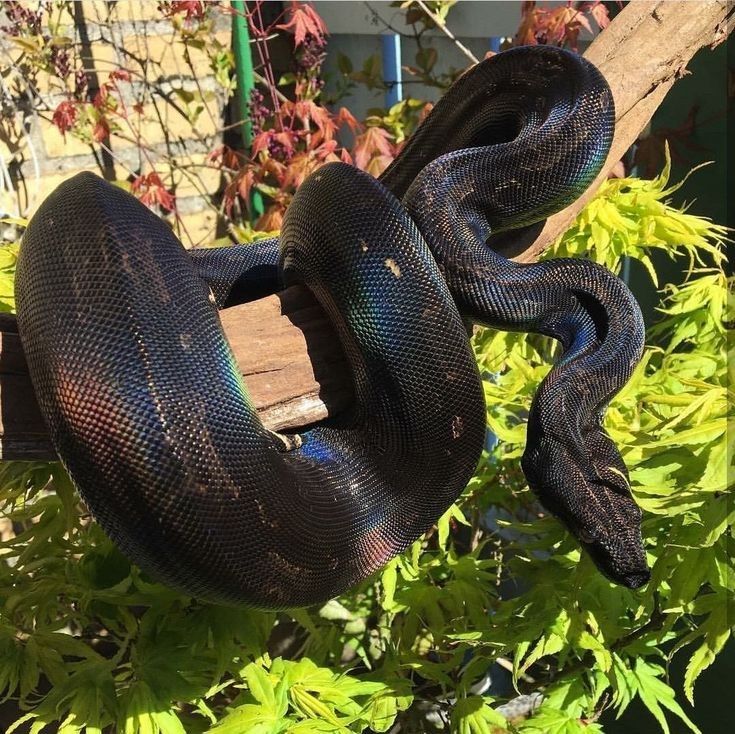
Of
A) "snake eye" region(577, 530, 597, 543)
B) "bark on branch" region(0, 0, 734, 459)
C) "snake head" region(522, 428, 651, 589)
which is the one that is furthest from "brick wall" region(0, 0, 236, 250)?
"snake eye" region(577, 530, 597, 543)

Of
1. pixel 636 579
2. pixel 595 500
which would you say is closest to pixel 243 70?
pixel 595 500

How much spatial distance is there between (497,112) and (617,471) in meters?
0.97

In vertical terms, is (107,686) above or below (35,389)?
below

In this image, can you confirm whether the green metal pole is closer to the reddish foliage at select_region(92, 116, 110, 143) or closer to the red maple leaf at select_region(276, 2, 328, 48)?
the red maple leaf at select_region(276, 2, 328, 48)

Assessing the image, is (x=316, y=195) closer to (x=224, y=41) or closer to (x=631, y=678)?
(x=631, y=678)

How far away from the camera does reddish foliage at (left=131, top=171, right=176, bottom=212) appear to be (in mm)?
3033

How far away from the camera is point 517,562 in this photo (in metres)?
1.52

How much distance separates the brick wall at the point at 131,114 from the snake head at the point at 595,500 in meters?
2.43

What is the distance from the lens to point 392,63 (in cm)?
355

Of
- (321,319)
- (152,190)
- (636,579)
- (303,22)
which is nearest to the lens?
(636,579)

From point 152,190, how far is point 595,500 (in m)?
2.44

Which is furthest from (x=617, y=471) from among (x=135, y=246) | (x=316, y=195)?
(x=135, y=246)

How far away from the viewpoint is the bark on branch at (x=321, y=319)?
3.64 ft

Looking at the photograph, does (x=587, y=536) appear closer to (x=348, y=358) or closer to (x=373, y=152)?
(x=348, y=358)
